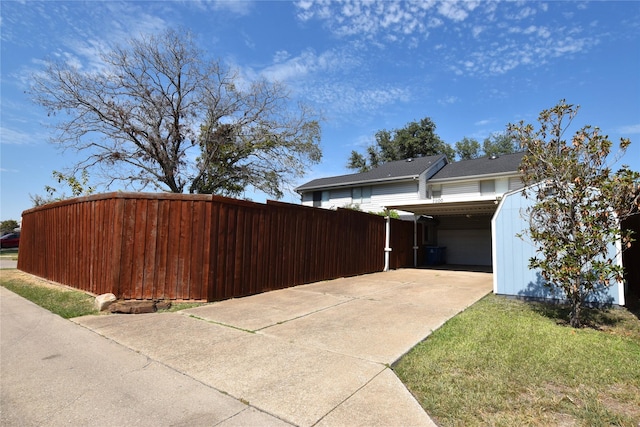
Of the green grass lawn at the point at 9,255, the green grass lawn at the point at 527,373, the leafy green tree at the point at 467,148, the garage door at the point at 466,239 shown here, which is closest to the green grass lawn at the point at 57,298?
the green grass lawn at the point at 527,373

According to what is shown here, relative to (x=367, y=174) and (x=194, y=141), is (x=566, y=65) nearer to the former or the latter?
(x=367, y=174)

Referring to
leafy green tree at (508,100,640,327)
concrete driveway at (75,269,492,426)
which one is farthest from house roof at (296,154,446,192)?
leafy green tree at (508,100,640,327)

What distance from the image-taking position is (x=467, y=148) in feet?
121

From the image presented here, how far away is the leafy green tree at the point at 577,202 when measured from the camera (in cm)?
494

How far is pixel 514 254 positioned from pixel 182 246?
744 centimetres

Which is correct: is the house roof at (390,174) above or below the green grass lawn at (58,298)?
above

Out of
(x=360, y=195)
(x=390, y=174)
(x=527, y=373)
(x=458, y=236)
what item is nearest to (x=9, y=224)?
(x=360, y=195)

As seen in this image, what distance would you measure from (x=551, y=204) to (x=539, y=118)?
1.55 metres

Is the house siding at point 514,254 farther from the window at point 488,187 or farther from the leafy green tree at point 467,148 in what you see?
the leafy green tree at point 467,148

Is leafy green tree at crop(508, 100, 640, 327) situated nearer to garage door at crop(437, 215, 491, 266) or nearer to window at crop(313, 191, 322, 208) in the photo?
garage door at crop(437, 215, 491, 266)

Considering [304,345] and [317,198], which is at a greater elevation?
[317,198]

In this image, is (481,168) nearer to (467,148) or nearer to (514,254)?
(514,254)

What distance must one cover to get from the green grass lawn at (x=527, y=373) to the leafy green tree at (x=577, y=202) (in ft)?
2.90

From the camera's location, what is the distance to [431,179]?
19.1m
